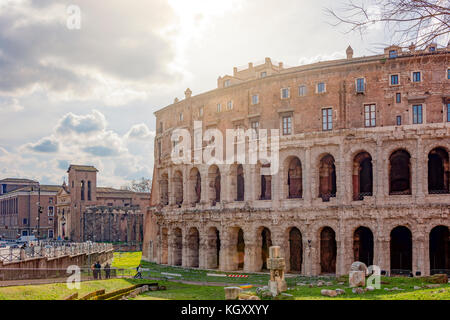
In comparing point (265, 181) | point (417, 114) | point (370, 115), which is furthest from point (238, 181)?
point (417, 114)

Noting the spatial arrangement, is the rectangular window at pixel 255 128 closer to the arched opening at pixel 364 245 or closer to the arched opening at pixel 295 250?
the arched opening at pixel 295 250

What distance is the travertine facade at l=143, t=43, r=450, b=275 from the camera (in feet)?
108

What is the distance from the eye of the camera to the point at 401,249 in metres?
35.0

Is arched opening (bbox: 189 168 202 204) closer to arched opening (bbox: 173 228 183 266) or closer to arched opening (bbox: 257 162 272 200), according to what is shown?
arched opening (bbox: 173 228 183 266)

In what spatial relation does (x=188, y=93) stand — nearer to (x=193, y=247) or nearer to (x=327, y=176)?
(x=193, y=247)

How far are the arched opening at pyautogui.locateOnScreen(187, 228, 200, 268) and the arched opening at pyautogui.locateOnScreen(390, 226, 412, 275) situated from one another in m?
17.3

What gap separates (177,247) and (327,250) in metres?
15.6

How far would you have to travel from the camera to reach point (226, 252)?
4025cm

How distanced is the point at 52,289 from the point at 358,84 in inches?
981

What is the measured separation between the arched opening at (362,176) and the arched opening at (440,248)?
5147 millimetres

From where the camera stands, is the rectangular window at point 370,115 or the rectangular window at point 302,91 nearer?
the rectangular window at point 370,115

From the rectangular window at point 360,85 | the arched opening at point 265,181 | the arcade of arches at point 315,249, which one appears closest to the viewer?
the arcade of arches at point 315,249

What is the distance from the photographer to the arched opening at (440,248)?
110 ft

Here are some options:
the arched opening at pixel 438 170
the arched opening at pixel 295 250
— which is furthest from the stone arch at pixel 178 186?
the arched opening at pixel 438 170
